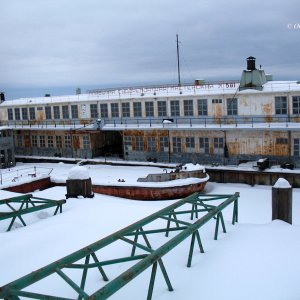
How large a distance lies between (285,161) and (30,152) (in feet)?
74.9

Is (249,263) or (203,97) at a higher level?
(203,97)

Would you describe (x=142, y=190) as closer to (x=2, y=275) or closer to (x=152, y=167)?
(x=152, y=167)

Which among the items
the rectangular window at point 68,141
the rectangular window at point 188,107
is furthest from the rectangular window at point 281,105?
the rectangular window at point 68,141

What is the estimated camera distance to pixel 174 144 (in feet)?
97.7

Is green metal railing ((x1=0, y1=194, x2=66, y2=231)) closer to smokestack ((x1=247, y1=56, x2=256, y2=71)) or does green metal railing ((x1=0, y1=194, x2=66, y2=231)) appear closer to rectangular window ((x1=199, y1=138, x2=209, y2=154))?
rectangular window ((x1=199, y1=138, x2=209, y2=154))

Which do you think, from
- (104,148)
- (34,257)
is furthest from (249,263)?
(104,148)

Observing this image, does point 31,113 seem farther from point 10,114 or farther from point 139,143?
point 139,143

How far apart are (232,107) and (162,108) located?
544cm

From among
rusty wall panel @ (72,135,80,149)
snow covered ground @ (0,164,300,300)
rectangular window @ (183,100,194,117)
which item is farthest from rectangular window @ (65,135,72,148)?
snow covered ground @ (0,164,300,300)

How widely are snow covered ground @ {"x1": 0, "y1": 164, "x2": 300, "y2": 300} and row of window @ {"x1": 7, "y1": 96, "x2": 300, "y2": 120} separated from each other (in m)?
15.7

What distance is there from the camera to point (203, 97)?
28547 mm

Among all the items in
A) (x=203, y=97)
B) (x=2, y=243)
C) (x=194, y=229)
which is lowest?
(x=2, y=243)

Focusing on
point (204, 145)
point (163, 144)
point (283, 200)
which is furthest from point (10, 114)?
point (283, 200)

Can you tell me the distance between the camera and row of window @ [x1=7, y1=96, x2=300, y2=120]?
2605 centimetres
